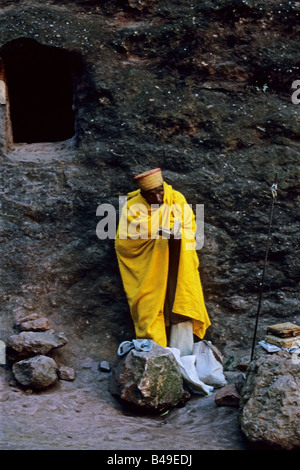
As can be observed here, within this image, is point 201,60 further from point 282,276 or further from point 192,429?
point 192,429

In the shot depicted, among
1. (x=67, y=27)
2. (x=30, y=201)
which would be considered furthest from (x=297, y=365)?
(x=67, y=27)

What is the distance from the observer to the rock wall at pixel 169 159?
6.18 m

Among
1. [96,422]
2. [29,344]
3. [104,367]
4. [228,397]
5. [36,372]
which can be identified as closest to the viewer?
[96,422]

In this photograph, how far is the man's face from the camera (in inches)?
222

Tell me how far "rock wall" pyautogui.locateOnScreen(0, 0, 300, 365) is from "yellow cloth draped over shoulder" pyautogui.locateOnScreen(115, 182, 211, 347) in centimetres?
42

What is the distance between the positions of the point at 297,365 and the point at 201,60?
3.39m

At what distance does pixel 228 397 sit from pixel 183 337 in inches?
34.2

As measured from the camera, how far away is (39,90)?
7.20m

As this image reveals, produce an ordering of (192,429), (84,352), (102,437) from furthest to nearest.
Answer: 1. (84,352)
2. (192,429)
3. (102,437)

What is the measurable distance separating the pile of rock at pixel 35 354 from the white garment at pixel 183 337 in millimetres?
1005

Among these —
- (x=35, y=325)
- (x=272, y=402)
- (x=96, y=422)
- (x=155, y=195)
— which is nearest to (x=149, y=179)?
(x=155, y=195)

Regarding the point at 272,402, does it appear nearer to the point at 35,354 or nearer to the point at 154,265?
the point at 154,265

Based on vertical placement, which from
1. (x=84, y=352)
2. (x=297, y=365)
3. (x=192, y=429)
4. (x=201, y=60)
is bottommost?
(x=84, y=352)

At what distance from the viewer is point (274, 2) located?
6.35 metres
